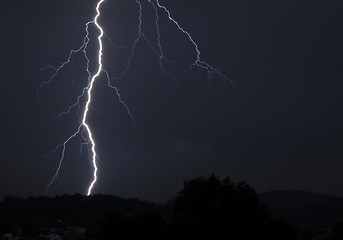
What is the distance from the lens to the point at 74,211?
12694 cm

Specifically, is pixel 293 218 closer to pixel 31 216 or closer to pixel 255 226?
pixel 31 216

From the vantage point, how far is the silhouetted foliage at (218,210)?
790 inches

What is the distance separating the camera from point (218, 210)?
20.8 meters

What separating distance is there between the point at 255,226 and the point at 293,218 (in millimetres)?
151822

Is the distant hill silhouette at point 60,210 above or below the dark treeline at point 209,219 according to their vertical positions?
above

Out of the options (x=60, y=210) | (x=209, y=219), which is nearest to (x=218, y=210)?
(x=209, y=219)

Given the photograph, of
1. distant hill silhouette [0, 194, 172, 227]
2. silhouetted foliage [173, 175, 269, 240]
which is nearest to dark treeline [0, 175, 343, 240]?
silhouetted foliage [173, 175, 269, 240]

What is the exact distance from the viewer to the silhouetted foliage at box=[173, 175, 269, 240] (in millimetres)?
20078

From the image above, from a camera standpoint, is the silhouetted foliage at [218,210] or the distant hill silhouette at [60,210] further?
the distant hill silhouette at [60,210]

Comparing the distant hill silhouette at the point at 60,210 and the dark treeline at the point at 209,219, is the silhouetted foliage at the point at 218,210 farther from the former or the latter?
the distant hill silhouette at the point at 60,210

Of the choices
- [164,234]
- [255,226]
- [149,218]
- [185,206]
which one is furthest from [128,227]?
[255,226]

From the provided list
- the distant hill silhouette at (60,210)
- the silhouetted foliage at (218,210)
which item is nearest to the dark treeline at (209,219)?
the silhouetted foliage at (218,210)

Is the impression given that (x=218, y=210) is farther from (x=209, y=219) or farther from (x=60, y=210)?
(x=60, y=210)

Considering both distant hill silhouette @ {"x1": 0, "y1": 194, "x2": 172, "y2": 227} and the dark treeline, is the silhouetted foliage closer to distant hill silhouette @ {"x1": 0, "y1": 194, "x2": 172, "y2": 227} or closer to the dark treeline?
the dark treeline
